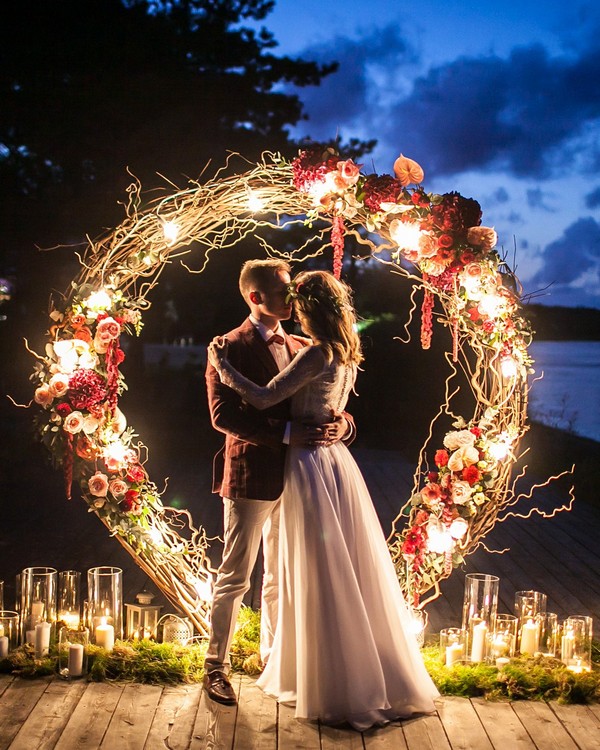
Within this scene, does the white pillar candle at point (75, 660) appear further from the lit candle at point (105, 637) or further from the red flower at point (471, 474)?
the red flower at point (471, 474)

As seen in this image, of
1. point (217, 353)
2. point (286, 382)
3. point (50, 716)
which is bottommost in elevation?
point (50, 716)

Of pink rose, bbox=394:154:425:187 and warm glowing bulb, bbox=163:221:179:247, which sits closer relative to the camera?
pink rose, bbox=394:154:425:187

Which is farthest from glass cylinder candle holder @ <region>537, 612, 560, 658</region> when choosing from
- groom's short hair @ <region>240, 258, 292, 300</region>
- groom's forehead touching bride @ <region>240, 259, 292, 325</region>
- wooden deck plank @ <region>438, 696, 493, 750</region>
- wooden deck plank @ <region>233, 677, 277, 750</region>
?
groom's short hair @ <region>240, 258, 292, 300</region>

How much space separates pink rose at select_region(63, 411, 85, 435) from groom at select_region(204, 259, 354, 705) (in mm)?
700

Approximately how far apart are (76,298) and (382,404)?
923 cm

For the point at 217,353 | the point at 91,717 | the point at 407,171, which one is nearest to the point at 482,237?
the point at 407,171

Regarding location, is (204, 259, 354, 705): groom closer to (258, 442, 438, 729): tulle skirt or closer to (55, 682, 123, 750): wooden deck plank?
(258, 442, 438, 729): tulle skirt

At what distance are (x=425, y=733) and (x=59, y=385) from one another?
6.96ft

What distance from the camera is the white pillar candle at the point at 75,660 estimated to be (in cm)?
428

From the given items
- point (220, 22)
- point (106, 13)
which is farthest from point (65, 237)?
point (220, 22)

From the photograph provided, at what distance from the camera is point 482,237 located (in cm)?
441

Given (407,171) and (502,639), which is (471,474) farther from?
(407,171)

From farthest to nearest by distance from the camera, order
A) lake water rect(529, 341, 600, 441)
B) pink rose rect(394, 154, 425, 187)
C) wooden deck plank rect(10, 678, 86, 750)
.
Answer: lake water rect(529, 341, 600, 441) < pink rose rect(394, 154, 425, 187) < wooden deck plank rect(10, 678, 86, 750)

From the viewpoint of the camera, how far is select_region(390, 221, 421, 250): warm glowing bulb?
4.43 metres
